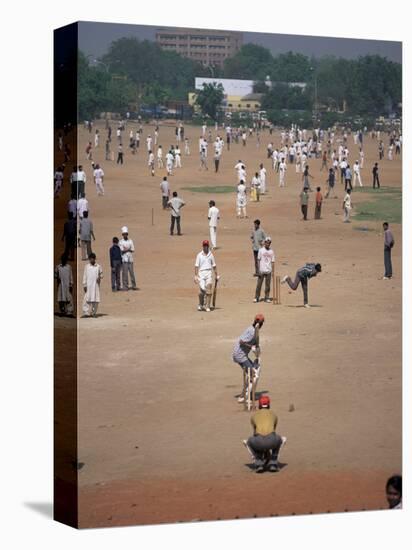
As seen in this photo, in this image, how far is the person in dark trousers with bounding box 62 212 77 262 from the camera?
99.7ft

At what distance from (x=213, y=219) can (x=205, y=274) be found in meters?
0.80

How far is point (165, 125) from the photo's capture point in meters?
32.7

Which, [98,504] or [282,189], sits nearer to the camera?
[98,504]

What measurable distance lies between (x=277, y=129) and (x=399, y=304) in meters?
3.09

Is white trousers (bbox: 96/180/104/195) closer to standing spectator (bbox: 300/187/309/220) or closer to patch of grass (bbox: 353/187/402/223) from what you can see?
standing spectator (bbox: 300/187/309/220)

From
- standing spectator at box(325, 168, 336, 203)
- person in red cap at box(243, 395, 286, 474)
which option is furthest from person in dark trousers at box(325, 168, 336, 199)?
person in red cap at box(243, 395, 286, 474)

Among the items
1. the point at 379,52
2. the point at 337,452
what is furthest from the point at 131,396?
the point at 379,52

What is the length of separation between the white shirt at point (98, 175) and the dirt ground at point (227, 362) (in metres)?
0.09

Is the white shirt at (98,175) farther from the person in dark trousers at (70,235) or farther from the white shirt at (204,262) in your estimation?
the white shirt at (204,262)

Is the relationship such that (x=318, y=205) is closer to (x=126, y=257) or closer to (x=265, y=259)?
(x=265, y=259)

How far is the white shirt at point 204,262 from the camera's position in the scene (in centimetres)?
3209

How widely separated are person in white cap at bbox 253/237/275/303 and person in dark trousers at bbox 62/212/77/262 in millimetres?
3237

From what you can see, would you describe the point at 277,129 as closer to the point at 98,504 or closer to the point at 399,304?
the point at 399,304

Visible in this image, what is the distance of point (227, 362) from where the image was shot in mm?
31719
